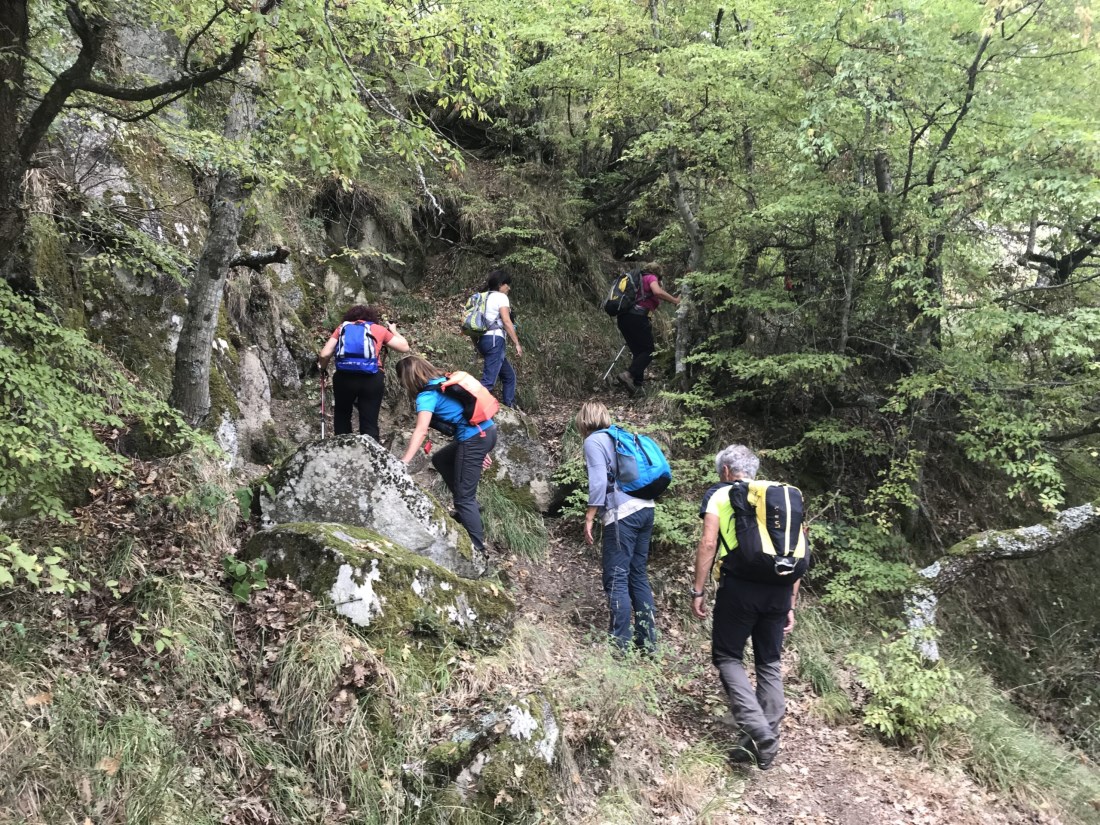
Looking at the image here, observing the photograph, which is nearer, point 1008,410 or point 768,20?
point 1008,410

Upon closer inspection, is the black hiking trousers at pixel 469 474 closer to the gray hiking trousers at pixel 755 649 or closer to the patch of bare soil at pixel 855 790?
the gray hiking trousers at pixel 755 649

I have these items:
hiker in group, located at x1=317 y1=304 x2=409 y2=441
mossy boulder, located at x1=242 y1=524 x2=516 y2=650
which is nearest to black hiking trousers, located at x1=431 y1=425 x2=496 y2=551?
hiker in group, located at x1=317 y1=304 x2=409 y2=441

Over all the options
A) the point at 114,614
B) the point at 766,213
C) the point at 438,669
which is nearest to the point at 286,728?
the point at 438,669

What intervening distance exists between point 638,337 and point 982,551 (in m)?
5.33

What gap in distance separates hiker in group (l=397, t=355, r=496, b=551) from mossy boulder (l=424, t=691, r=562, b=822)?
7.46 ft

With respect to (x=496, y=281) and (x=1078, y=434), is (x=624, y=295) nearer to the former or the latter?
(x=496, y=281)

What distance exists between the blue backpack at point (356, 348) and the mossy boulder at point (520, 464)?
196cm

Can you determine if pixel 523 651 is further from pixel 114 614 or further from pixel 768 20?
pixel 768 20

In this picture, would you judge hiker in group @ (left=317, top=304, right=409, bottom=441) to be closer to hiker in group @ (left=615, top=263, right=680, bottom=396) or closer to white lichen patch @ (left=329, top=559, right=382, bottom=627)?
white lichen patch @ (left=329, top=559, right=382, bottom=627)

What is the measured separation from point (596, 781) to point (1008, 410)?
6110 millimetres

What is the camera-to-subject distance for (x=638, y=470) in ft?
16.6

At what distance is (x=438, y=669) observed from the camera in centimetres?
405

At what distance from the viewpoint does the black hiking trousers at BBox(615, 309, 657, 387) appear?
32.0 feet

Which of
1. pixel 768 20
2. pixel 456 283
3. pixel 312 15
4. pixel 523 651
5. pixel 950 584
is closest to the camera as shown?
pixel 312 15
